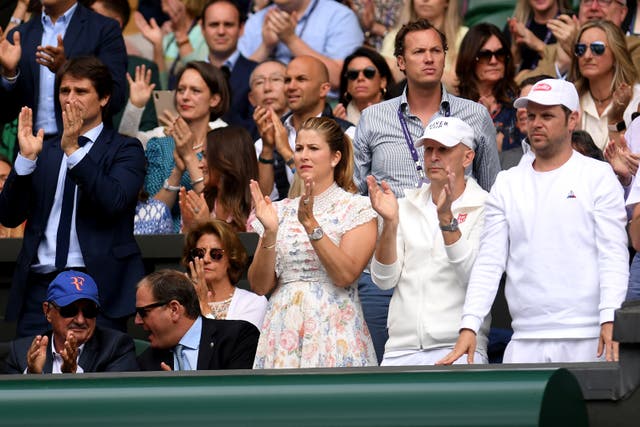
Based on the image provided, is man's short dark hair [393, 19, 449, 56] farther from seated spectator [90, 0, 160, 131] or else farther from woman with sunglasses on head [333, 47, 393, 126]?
A: seated spectator [90, 0, 160, 131]

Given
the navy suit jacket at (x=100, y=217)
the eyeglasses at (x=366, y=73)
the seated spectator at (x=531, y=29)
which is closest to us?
the navy suit jacket at (x=100, y=217)

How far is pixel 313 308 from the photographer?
673 centimetres

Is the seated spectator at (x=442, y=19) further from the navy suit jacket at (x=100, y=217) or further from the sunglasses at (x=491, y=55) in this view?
the navy suit jacket at (x=100, y=217)

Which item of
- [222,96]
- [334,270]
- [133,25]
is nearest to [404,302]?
[334,270]

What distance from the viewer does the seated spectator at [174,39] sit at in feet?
37.6

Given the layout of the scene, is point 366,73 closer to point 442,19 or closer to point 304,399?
point 442,19

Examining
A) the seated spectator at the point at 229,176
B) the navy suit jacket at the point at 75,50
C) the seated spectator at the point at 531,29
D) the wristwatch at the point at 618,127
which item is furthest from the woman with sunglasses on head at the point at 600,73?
the navy suit jacket at the point at 75,50

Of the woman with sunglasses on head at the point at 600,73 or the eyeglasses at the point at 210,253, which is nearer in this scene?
the eyeglasses at the point at 210,253

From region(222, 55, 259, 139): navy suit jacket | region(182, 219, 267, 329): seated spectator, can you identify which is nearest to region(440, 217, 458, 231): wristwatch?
region(182, 219, 267, 329): seated spectator

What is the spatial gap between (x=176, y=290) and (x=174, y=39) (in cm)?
489

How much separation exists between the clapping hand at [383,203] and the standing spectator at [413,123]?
95cm

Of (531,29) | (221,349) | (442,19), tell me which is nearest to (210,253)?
(221,349)

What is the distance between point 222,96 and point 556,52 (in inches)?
87.1

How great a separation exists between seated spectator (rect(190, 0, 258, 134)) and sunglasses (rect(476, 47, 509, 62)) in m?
1.97
